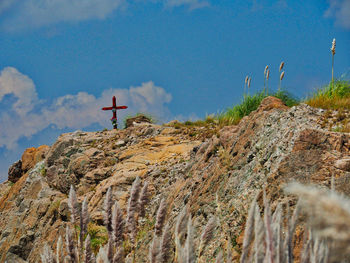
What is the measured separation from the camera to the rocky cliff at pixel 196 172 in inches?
169

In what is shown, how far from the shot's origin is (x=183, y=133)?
53.2 ft

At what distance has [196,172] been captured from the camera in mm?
7297

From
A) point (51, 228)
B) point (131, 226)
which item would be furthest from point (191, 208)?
point (51, 228)

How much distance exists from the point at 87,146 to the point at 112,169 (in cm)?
583

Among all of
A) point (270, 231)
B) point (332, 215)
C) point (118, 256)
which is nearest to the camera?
point (332, 215)

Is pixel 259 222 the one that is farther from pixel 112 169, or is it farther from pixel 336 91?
pixel 336 91

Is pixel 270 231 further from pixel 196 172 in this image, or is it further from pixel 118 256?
pixel 196 172

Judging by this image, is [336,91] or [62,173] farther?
[62,173]

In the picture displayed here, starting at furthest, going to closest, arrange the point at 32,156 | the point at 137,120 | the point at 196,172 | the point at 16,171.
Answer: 1. the point at 16,171
2. the point at 32,156
3. the point at 137,120
4. the point at 196,172

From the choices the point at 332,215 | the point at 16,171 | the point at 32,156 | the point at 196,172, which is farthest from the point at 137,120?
the point at 332,215

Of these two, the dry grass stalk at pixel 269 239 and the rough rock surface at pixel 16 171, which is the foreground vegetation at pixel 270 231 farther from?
the rough rock surface at pixel 16 171

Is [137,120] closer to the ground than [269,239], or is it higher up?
higher up

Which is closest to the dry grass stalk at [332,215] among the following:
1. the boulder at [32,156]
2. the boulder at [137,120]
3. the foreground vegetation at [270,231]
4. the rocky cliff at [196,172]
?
the foreground vegetation at [270,231]

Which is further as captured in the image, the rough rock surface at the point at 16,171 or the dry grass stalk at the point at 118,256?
the rough rock surface at the point at 16,171
